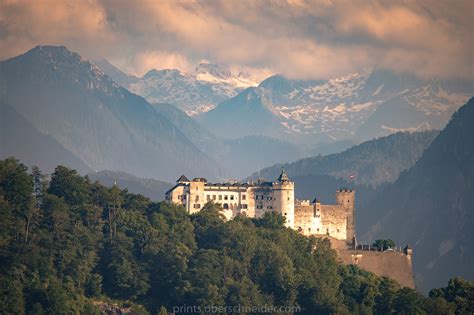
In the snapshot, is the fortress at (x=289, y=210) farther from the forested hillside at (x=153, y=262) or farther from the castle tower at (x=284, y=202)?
the forested hillside at (x=153, y=262)

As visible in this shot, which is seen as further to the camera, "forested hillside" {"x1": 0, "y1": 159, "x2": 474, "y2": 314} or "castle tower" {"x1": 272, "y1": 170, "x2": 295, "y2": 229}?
"castle tower" {"x1": 272, "y1": 170, "x2": 295, "y2": 229}

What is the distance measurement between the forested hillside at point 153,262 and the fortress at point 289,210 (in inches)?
302

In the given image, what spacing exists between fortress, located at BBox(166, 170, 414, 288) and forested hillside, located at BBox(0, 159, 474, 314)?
7.66 metres

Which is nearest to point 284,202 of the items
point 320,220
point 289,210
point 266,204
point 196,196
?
point 289,210

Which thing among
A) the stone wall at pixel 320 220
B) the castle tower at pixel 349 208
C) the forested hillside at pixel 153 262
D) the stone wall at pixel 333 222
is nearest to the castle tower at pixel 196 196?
the forested hillside at pixel 153 262

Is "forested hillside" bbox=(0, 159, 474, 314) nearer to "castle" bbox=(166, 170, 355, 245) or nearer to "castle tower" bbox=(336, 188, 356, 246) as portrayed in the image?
"castle" bbox=(166, 170, 355, 245)

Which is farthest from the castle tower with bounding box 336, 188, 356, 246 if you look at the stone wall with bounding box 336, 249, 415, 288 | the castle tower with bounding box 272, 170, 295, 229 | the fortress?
the castle tower with bounding box 272, 170, 295, 229

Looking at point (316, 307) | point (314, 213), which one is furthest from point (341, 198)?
point (316, 307)

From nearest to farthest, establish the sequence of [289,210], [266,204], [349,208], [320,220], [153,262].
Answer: [153,262] → [289,210] → [266,204] → [320,220] → [349,208]

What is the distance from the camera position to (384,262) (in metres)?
193

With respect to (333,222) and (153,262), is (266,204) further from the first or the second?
(153,262)

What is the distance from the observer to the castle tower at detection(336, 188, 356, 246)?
193m

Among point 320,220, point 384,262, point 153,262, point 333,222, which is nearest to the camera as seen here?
point 153,262

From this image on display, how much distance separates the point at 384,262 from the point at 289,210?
496 inches
